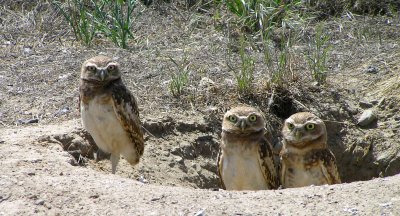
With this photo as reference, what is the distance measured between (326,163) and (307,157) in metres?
0.19

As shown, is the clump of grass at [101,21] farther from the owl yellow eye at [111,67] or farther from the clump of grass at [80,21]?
the owl yellow eye at [111,67]

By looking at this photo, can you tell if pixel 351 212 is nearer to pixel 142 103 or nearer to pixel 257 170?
pixel 257 170

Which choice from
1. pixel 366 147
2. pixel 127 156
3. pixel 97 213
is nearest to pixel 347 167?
pixel 366 147

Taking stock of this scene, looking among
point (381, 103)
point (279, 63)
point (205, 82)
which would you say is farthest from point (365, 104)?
point (205, 82)

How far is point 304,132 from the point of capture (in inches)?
311

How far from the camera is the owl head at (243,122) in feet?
25.8

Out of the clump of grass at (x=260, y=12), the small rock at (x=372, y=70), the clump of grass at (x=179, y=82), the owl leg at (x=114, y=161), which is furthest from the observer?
the clump of grass at (x=260, y=12)

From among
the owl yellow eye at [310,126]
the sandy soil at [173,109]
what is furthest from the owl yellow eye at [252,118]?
the sandy soil at [173,109]

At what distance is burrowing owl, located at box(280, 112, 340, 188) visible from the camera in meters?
7.89

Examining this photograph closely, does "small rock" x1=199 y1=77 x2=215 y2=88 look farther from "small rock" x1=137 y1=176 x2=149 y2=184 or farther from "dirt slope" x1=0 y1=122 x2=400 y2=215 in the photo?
"dirt slope" x1=0 y1=122 x2=400 y2=215

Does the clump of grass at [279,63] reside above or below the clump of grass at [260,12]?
below

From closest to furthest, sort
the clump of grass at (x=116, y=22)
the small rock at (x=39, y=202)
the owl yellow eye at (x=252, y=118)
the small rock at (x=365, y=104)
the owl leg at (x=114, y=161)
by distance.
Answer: the small rock at (x=39, y=202), the owl yellow eye at (x=252, y=118), the owl leg at (x=114, y=161), the small rock at (x=365, y=104), the clump of grass at (x=116, y=22)

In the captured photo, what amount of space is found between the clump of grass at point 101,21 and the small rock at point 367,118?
3154 millimetres

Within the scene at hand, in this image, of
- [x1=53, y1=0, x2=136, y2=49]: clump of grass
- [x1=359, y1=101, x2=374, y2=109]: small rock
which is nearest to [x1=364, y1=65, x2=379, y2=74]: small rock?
[x1=359, y1=101, x2=374, y2=109]: small rock
